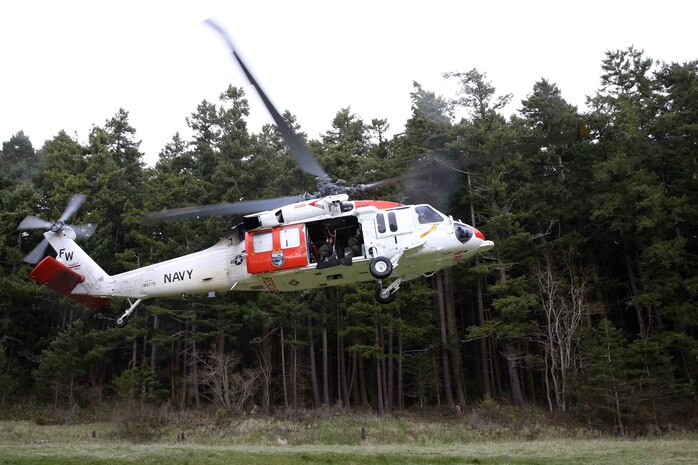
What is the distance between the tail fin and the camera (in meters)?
14.9

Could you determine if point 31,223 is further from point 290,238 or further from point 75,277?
point 290,238

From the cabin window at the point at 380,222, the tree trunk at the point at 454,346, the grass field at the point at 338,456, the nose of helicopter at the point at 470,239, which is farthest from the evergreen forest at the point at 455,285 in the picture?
the cabin window at the point at 380,222

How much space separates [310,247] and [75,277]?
6587mm

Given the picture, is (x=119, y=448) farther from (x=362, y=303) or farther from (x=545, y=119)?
(x=545, y=119)

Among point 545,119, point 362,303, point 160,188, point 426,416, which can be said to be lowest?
point 426,416

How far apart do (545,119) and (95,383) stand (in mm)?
32679

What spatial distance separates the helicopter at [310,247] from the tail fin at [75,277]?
5 centimetres

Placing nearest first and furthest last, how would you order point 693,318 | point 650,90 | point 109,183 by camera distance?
point 693,318
point 650,90
point 109,183

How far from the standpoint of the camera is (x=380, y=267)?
13078 millimetres

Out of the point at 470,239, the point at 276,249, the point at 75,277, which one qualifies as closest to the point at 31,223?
the point at 75,277

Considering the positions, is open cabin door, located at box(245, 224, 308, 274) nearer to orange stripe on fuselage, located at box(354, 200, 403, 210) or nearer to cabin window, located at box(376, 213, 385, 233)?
orange stripe on fuselage, located at box(354, 200, 403, 210)

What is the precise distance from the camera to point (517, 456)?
1512 cm

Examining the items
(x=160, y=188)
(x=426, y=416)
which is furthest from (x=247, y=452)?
(x=160, y=188)

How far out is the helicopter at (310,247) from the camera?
43.9 ft
